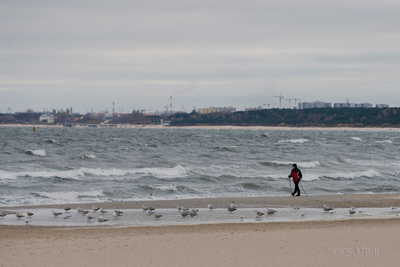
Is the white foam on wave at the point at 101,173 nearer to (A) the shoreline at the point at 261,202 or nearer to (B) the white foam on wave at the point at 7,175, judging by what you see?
(B) the white foam on wave at the point at 7,175

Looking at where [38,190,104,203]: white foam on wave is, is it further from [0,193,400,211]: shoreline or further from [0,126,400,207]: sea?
[0,193,400,211]: shoreline

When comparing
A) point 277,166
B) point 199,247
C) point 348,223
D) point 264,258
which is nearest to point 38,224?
point 199,247

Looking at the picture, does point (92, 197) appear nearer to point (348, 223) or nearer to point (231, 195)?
point (231, 195)

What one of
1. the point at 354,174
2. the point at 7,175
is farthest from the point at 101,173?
the point at 354,174

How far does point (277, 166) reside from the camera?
37406mm

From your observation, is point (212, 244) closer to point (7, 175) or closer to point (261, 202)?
point (261, 202)

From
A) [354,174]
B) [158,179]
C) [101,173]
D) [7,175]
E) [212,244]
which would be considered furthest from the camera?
[354,174]

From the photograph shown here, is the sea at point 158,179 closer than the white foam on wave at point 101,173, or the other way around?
the sea at point 158,179

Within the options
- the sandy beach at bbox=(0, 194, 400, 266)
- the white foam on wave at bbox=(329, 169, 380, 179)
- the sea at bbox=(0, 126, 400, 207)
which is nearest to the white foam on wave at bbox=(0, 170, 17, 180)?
the sea at bbox=(0, 126, 400, 207)

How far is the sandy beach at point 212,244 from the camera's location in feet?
31.8

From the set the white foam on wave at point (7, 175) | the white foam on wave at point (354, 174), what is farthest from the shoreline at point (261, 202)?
the white foam on wave at point (354, 174)

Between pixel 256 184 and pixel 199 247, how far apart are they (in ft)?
51.2

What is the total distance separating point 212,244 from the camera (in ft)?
36.2

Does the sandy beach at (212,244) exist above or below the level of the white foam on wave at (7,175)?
above
